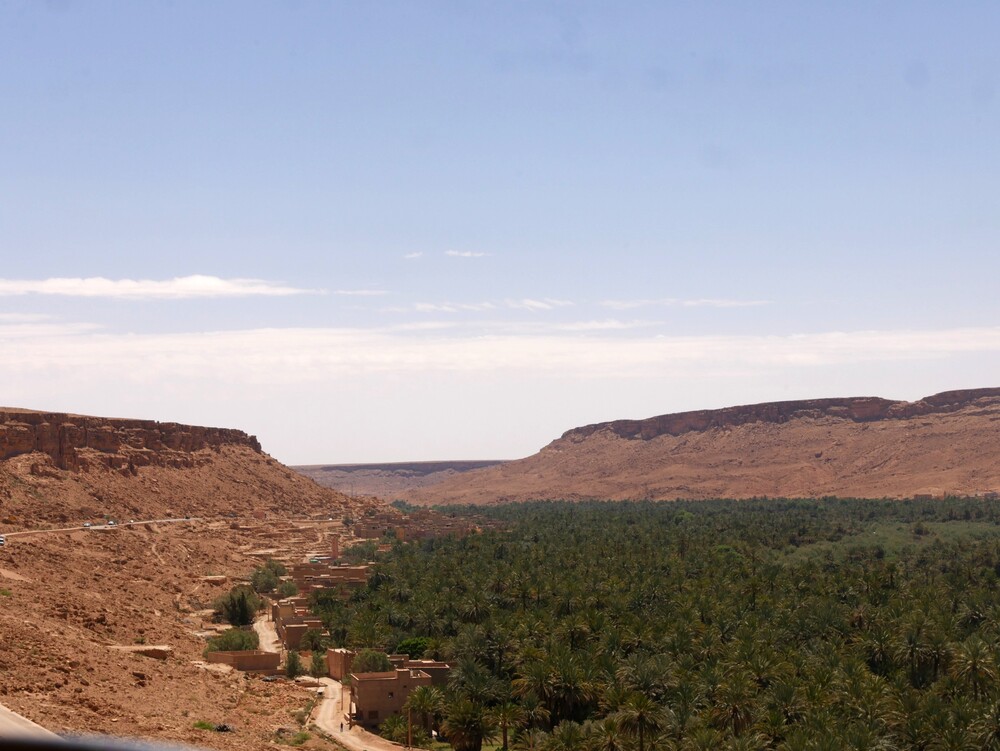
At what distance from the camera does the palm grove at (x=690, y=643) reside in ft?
97.4

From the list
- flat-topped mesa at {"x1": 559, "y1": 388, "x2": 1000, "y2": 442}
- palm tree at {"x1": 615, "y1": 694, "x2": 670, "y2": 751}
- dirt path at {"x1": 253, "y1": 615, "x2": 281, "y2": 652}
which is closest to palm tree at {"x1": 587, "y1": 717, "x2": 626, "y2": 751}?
palm tree at {"x1": 615, "y1": 694, "x2": 670, "y2": 751}

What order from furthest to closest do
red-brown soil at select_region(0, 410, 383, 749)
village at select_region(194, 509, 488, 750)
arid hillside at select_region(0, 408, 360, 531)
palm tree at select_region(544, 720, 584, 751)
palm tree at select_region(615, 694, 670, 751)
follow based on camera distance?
arid hillside at select_region(0, 408, 360, 531) → village at select_region(194, 509, 488, 750) → palm tree at select_region(615, 694, 670, 751) → palm tree at select_region(544, 720, 584, 751) → red-brown soil at select_region(0, 410, 383, 749)

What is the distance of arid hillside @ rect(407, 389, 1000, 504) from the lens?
498 ft

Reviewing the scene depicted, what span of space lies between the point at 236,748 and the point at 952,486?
131875 millimetres

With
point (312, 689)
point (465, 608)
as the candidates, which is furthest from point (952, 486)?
point (312, 689)

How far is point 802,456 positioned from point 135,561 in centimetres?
12471

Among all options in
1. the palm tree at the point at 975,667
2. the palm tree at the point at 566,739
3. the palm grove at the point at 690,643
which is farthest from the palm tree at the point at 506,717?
the palm tree at the point at 975,667

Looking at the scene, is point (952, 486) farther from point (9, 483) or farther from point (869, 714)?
point (869, 714)

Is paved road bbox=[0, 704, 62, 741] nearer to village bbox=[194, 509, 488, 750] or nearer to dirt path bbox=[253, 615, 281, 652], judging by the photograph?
village bbox=[194, 509, 488, 750]

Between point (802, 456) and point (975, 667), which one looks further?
point (802, 456)

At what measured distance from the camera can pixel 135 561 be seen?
64.9 metres

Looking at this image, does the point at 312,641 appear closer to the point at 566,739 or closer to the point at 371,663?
the point at 371,663

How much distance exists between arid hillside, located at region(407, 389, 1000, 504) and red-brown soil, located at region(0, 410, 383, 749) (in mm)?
58954

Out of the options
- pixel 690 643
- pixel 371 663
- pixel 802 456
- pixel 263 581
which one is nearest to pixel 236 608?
pixel 263 581
